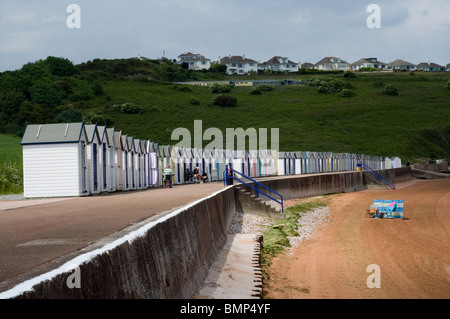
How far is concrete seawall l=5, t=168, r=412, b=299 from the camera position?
17.5ft

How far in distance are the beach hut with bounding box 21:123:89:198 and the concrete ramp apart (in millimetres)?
10314

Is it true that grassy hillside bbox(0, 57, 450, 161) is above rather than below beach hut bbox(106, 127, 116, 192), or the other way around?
above

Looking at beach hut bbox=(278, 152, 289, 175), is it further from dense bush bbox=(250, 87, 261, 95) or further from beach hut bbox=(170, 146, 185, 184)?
dense bush bbox=(250, 87, 261, 95)

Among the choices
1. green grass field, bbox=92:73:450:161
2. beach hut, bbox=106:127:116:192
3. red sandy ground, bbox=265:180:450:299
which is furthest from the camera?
green grass field, bbox=92:73:450:161

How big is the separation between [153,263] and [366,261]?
11551mm

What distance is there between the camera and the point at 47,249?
7730 mm

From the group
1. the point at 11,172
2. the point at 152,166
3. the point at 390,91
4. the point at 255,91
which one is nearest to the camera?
the point at 11,172

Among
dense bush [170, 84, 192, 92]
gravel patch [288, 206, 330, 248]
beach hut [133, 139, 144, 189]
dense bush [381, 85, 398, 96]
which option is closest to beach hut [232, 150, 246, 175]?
gravel patch [288, 206, 330, 248]

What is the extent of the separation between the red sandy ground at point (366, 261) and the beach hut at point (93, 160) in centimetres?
1007

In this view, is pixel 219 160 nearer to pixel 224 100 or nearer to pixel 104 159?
pixel 104 159

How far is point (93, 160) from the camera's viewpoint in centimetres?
2736

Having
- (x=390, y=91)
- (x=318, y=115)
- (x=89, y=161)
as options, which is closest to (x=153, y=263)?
(x=89, y=161)
